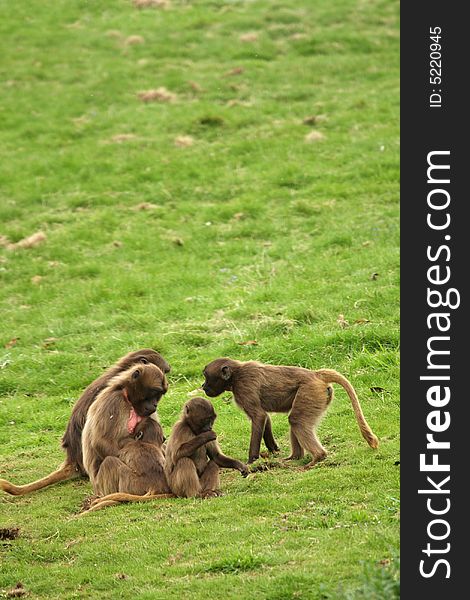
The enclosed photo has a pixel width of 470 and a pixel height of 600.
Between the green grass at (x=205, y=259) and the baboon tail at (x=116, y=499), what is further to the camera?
the baboon tail at (x=116, y=499)

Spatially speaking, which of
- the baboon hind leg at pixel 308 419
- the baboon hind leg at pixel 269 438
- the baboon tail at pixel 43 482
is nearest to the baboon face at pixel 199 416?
the baboon hind leg at pixel 308 419

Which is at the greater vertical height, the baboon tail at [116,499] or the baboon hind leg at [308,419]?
the baboon hind leg at [308,419]

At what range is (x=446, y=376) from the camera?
24.5ft

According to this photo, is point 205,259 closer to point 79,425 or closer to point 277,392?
point 79,425

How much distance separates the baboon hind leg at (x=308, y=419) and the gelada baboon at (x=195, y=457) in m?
0.67

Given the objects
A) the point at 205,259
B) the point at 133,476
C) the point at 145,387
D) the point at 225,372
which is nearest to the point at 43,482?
the point at 133,476

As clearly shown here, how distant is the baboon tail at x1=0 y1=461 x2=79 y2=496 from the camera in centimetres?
1121

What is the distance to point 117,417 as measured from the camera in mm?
10734

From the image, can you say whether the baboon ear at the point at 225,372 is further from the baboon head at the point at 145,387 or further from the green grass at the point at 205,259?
the green grass at the point at 205,259

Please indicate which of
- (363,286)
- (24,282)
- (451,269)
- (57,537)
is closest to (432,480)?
(451,269)

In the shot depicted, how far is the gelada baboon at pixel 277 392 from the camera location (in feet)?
36.2

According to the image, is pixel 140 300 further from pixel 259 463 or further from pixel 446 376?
pixel 446 376

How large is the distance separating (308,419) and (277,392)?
491mm

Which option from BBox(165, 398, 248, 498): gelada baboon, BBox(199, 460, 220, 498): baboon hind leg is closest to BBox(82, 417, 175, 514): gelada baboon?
BBox(165, 398, 248, 498): gelada baboon
